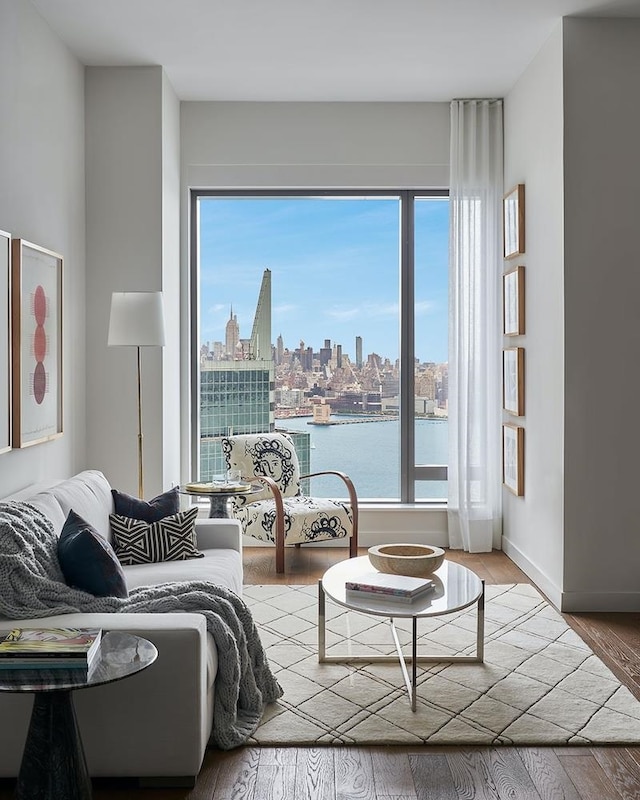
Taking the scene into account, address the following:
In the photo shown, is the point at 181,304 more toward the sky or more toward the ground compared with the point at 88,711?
more toward the sky

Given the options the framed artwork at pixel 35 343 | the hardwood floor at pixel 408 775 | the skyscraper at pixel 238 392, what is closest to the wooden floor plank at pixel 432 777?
the hardwood floor at pixel 408 775

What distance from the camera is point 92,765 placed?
2.40 m

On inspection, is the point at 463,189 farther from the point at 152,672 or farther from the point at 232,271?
the point at 152,672

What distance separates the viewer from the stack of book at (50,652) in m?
2.03

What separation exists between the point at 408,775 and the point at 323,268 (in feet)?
12.7

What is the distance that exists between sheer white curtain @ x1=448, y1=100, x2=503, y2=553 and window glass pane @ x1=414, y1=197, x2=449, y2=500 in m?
0.23

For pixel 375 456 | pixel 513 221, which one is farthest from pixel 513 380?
pixel 375 456

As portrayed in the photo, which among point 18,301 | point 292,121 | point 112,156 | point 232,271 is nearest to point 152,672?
point 18,301

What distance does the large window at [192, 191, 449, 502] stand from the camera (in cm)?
571

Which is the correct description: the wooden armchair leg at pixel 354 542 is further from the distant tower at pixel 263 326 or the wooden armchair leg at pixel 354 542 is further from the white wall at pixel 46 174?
the white wall at pixel 46 174

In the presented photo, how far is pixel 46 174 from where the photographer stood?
13.3ft

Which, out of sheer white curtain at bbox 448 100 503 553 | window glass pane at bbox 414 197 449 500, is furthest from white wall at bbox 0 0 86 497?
sheer white curtain at bbox 448 100 503 553

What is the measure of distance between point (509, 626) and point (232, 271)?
3111 mm

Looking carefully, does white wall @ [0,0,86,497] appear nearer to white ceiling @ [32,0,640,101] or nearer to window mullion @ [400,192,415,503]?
white ceiling @ [32,0,640,101]
